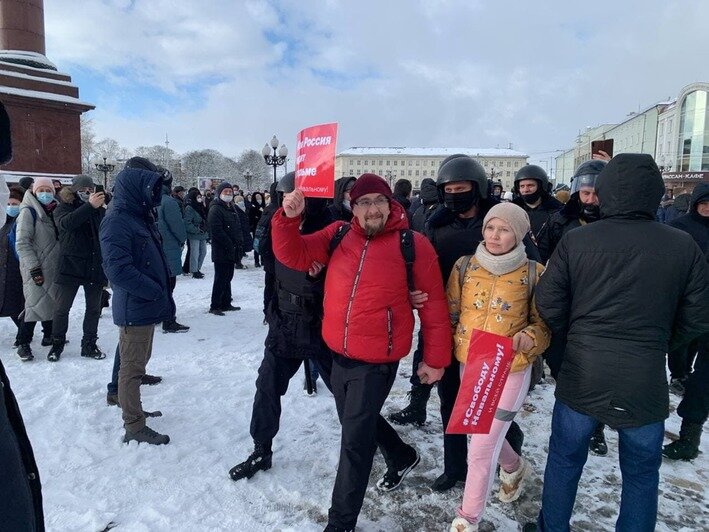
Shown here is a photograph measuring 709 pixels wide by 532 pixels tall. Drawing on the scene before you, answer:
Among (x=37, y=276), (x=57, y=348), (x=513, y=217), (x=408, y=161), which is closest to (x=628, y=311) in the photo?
(x=513, y=217)

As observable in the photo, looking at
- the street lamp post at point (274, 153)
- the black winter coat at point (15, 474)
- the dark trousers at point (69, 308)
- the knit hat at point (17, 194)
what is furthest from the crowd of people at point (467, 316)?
the street lamp post at point (274, 153)

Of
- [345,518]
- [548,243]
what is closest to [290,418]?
[345,518]

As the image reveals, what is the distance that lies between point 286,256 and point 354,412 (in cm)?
97

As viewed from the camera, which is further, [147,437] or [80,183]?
[80,183]

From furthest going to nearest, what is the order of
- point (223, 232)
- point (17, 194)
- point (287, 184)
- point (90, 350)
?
point (223, 232), point (17, 194), point (90, 350), point (287, 184)

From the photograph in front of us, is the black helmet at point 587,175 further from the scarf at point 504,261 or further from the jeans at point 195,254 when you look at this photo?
the jeans at point 195,254

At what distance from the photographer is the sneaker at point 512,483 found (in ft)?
9.55

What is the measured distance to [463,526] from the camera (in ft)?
8.32

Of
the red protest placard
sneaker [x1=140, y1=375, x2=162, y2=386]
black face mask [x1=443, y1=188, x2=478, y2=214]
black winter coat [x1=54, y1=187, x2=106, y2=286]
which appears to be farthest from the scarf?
black winter coat [x1=54, y1=187, x2=106, y2=286]

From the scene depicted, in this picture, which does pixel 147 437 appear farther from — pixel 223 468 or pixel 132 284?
pixel 132 284

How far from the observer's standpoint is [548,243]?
3730 mm

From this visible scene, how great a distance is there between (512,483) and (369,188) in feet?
6.85

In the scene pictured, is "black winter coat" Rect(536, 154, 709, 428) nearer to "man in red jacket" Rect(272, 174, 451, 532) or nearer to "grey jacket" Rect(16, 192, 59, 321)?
"man in red jacket" Rect(272, 174, 451, 532)

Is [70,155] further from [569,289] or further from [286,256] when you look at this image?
[569,289]
